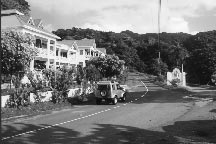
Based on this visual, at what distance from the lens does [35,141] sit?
1084 cm

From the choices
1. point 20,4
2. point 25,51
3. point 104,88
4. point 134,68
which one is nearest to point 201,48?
point 134,68

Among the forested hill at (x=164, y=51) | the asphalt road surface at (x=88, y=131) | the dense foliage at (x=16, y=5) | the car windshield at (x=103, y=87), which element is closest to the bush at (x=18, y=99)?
the asphalt road surface at (x=88, y=131)

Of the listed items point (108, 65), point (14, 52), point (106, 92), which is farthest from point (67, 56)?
point (14, 52)

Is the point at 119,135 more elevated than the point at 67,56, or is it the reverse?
the point at 67,56

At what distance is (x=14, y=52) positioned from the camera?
2042 cm

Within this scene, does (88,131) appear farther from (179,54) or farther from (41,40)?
(179,54)

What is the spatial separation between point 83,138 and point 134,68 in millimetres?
104377

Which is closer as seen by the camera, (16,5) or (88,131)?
(88,131)

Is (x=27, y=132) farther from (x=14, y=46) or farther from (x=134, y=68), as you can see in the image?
(x=134, y=68)

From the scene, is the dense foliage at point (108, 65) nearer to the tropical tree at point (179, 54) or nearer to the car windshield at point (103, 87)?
the car windshield at point (103, 87)

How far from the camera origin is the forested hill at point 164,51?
82.0 metres

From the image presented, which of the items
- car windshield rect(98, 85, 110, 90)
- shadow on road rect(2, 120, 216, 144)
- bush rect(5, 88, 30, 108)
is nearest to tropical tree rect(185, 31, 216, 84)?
car windshield rect(98, 85, 110, 90)

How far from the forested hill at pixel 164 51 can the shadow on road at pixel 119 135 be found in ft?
214

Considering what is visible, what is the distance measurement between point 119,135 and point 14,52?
441 inches
